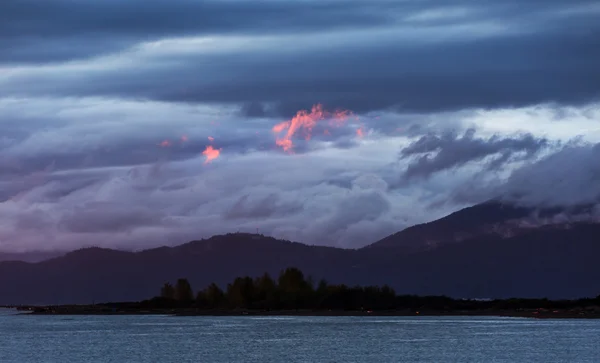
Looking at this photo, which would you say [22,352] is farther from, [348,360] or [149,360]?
[348,360]

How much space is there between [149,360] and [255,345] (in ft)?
101

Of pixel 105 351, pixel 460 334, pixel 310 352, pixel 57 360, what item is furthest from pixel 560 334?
pixel 57 360

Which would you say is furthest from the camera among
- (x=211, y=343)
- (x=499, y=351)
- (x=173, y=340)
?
(x=173, y=340)

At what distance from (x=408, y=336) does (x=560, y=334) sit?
28.4 m

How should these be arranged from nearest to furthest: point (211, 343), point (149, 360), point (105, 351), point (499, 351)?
1. point (149, 360)
2. point (499, 351)
3. point (105, 351)
4. point (211, 343)

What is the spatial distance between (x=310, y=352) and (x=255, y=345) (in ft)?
64.8

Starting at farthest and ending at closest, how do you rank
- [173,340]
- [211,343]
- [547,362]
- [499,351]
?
[173,340] → [211,343] → [499,351] → [547,362]

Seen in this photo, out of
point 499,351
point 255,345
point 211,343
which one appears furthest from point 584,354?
point 211,343

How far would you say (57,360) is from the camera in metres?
139

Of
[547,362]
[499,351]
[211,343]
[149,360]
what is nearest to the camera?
[547,362]

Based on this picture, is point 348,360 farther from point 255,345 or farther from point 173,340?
point 173,340

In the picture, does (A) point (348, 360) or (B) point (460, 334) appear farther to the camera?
(B) point (460, 334)

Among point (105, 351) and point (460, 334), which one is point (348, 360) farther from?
point (460, 334)

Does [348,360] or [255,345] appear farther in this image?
[255,345]
